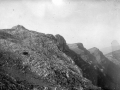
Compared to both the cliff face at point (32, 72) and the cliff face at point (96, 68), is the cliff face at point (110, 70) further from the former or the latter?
the cliff face at point (32, 72)

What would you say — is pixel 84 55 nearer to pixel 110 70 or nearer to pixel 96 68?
pixel 96 68

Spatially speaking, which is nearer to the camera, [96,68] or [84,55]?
[96,68]

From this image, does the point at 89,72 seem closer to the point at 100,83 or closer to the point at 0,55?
the point at 100,83

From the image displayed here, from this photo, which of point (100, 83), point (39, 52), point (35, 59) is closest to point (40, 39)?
point (39, 52)

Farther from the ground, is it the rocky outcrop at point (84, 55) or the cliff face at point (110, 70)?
the rocky outcrop at point (84, 55)

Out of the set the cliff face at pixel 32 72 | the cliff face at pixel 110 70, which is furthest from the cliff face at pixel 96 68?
the cliff face at pixel 32 72

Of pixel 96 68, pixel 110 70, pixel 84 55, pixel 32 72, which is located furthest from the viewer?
pixel 110 70

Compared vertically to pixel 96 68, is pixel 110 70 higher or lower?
lower

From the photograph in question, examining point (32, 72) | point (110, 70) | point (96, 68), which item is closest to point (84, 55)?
point (96, 68)

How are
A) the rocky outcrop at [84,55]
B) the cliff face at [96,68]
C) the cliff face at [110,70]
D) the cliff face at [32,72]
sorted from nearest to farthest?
the cliff face at [32,72] < the cliff face at [96,68] < the rocky outcrop at [84,55] < the cliff face at [110,70]

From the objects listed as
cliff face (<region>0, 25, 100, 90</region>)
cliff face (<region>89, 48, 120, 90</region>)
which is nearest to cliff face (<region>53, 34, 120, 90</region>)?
cliff face (<region>89, 48, 120, 90</region>)

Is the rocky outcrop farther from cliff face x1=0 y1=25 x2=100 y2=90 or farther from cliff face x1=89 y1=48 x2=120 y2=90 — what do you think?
cliff face x1=0 y1=25 x2=100 y2=90
